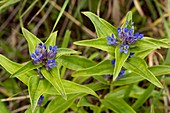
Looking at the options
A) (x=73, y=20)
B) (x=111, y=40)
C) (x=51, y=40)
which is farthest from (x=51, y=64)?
(x=73, y=20)

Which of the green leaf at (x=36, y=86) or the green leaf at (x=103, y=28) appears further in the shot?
the green leaf at (x=103, y=28)

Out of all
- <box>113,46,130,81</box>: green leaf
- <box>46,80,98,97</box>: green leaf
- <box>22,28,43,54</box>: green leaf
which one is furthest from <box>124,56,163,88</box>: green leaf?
<box>22,28,43,54</box>: green leaf

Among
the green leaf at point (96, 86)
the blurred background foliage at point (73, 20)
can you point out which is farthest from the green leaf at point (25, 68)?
the blurred background foliage at point (73, 20)

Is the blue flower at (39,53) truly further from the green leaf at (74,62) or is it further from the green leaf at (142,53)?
the green leaf at (142,53)

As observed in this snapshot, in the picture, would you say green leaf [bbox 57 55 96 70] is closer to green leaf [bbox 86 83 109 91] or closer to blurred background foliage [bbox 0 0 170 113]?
green leaf [bbox 86 83 109 91]

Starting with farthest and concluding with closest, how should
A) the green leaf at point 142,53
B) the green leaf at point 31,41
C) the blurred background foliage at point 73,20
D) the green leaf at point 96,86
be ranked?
the blurred background foliage at point 73,20 < the green leaf at point 96,86 < the green leaf at point 142,53 < the green leaf at point 31,41

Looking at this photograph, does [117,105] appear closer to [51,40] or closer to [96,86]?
[96,86]

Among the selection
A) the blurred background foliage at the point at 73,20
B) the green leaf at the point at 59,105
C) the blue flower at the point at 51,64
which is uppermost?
the blue flower at the point at 51,64
